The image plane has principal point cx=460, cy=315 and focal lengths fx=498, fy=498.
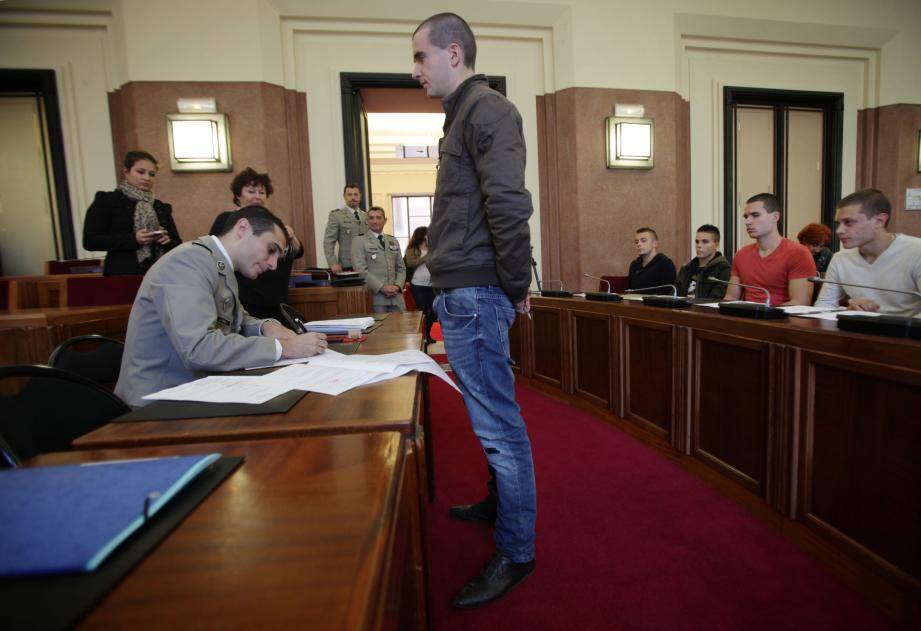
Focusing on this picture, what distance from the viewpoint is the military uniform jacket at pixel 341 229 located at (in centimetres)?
463

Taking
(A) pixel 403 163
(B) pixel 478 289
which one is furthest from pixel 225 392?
(A) pixel 403 163

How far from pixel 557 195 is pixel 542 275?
0.86 meters

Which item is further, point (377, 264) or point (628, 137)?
point (628, 137)

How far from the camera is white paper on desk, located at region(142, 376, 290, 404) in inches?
37.5

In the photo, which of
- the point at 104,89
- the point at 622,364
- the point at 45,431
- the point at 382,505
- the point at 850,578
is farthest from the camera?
the point at 104,89

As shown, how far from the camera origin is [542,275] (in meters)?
5.47

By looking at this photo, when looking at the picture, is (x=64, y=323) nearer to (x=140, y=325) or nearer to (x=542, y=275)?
(x=140, y=325)

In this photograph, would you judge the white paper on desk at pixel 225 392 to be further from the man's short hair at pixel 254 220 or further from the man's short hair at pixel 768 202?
the man's short hair at pixel 768 202

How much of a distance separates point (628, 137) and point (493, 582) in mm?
4620

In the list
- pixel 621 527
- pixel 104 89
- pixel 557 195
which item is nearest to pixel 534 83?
pixel 557 195

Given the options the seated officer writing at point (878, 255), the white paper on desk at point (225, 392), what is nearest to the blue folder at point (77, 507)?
the white paper on desk at point (225, 392)

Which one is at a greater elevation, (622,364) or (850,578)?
(622,364)

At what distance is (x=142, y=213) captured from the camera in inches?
114

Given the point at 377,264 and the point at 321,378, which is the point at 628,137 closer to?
the point at 377,264
